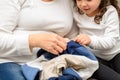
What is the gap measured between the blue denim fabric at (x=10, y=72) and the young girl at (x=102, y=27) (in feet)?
1.03

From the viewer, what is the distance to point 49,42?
46.4 inches

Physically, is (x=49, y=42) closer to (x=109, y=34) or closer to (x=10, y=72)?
(x=10, y=72)

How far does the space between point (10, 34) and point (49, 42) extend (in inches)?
7.4

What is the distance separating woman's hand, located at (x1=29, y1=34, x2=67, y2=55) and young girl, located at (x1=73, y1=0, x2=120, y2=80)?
139 mm

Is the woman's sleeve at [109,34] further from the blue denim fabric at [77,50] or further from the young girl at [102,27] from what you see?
the blue denim fabric at [77,50]

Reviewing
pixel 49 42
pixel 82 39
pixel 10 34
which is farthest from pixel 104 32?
pixel 10 34

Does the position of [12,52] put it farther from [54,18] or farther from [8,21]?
[54,18]

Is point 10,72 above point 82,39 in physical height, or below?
below

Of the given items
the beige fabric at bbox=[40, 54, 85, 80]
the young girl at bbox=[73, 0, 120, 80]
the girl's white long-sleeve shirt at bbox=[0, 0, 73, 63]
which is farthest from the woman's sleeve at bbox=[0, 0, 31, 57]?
the young girl at bbox=[73, 0, 120, 80]

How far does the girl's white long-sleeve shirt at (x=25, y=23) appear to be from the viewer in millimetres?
1226

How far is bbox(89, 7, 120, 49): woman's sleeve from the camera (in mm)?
1312

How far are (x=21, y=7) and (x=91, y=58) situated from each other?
40 cm

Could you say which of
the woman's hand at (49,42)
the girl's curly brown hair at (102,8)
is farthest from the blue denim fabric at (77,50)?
the girl's curly brown hair at (102,8)

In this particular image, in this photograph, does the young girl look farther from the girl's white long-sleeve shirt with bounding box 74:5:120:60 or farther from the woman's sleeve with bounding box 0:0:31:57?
the woman's sleeve with bounding box 0:0:31:57
